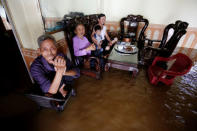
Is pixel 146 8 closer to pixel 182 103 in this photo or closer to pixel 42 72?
pixel 182 103

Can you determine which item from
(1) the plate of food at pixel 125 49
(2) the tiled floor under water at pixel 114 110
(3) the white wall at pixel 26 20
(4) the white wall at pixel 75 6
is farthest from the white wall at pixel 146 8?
(2) the tiled floor under water at pixel 114 110

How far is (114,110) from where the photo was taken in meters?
1.43

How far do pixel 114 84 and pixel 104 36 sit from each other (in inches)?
49.8

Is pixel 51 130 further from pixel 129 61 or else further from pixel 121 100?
pixel 129 61

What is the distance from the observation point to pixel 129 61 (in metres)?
1.67

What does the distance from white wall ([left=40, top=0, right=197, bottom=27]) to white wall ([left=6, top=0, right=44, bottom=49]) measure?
63.7 inches

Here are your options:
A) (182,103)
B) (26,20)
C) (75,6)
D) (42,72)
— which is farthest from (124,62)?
(75,6)

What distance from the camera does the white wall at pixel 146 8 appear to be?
2853 millimetres

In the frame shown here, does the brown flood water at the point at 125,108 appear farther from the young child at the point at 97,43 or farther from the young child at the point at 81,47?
the young child at the point at 97,43

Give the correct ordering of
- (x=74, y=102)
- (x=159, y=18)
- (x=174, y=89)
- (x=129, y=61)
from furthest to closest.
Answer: (x=159, y=18) < (x=174, y=89) < (x=129, y=61) < (x=74, y=102)

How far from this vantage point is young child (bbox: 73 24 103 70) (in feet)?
5.24

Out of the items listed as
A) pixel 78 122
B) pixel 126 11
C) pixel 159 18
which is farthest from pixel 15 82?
pixel 159 18

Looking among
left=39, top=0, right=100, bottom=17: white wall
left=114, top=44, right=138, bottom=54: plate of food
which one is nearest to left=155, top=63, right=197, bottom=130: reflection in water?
left=114, top=44, right=138, bottom=54: plate of food

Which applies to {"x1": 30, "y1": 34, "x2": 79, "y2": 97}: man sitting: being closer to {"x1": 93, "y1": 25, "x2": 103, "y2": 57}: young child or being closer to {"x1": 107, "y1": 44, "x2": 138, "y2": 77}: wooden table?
{"x1": 107, "y1": 44, "x2": 138, "y2": 77}: wooden table
